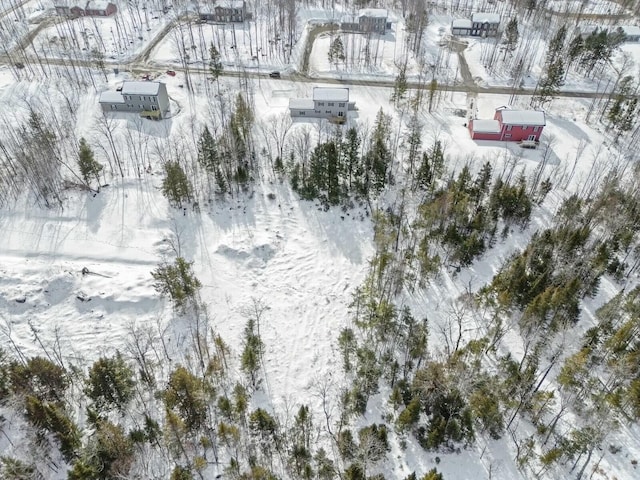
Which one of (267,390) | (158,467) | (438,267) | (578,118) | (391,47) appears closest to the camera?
(158,467)

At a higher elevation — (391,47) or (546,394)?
(391,47)

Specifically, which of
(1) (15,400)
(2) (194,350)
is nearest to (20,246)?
(1) (15,400)

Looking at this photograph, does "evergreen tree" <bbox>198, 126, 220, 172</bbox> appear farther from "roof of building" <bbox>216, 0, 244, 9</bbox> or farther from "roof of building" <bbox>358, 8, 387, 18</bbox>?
"roof of building" <bbox>358, 8, 387, 18</bbox>

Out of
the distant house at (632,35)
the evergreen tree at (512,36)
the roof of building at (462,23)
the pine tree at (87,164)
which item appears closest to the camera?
the pine tree at (87,164)

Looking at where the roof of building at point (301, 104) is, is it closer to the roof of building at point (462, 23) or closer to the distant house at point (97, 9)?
the roof of building at point (462, 23)

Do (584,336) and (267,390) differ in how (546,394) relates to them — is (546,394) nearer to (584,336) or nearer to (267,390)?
(584,336)

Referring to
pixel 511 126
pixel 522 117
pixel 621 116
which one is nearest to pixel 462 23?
pixel 522 117

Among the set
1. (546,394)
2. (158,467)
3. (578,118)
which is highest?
(578,118)

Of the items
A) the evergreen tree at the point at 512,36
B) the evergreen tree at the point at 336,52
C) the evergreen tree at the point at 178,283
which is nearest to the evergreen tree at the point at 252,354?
the evergreen tree at the point at 178,283
